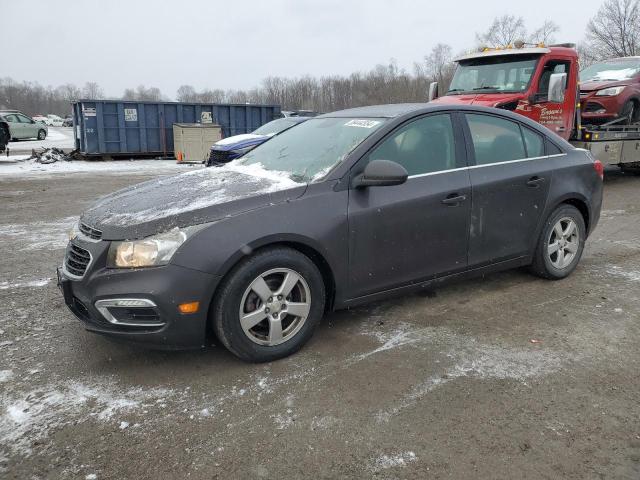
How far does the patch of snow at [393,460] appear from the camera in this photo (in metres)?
2.33

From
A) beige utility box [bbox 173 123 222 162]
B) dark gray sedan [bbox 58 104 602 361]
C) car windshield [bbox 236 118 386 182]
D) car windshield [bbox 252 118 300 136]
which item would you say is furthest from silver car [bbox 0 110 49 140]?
dark gray sedan [bbox 58 104 602 361]

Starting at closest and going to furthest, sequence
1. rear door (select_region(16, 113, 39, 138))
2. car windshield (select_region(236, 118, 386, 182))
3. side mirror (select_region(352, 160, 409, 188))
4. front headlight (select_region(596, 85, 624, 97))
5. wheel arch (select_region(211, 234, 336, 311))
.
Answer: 1. wheel arch (select_region(211, 234, 336, 311))
2. side mirror (select_region(352, 160, 409, 188))
3. car windshield (select_region(236, 118, 386, 182))
4. front headlight (select_region(596, 85, 624, 97))
5. rear door (select_region(16, 113, 39, 138))

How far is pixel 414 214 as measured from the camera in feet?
12.0

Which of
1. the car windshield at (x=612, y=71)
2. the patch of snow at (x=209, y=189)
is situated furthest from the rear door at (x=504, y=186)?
the car windshield at (x=612, y=71)

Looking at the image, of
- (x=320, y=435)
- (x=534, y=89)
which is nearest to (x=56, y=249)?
(x=320, y=435)

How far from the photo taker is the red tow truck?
8164 mm

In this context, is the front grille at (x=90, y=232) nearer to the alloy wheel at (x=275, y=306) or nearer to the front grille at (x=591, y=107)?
the alloy wheel at (x=275, y=306)

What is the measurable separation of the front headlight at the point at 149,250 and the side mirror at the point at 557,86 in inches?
276

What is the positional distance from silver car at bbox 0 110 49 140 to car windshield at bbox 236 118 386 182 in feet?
102

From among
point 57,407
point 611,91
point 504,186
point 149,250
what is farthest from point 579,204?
point 611,91

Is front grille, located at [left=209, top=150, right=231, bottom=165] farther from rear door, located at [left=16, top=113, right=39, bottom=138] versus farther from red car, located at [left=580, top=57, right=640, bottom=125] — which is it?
rear door, located at [left=16, top=113, right=39, bottom=138]

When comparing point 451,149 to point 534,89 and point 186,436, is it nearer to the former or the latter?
point 186,436

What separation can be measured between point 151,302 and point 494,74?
7.60 m

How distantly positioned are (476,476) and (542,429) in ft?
1.72
